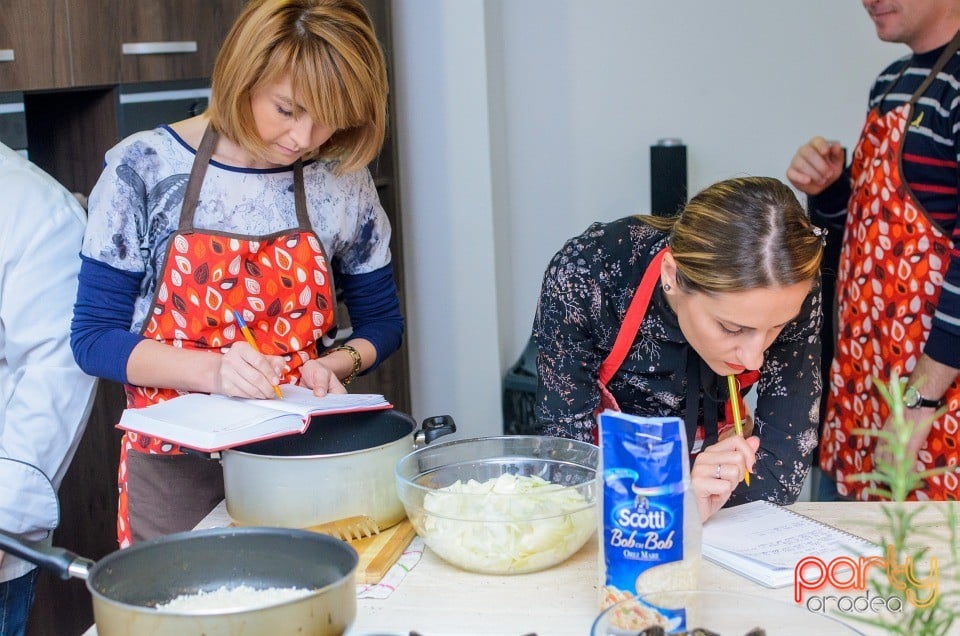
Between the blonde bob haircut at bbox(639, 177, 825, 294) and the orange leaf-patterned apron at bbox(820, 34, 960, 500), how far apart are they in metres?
0.69

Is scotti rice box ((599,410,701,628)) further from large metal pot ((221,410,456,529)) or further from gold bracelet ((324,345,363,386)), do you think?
gold bracelet ((324,345,363,386))

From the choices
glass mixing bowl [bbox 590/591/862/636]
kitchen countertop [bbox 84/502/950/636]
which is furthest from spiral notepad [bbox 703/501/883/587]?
glass mixing bowl [bbox 590/591/862/636]

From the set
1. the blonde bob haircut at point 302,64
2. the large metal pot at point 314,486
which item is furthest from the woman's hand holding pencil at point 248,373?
the blonde bob haircut at point 302,64

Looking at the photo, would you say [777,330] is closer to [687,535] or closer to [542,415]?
[542,415]

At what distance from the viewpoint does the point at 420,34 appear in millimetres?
3400

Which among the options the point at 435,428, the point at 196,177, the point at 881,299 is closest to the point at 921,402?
the point at 881,299

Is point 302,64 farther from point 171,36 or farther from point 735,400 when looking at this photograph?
point 171,36

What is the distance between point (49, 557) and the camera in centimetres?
114

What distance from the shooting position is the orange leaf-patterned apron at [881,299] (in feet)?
7.43

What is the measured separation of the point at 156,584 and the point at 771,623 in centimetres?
68

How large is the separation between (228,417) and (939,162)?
5.08 feet

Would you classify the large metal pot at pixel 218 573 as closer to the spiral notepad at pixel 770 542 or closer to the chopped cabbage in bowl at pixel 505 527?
the chopped cabbage in bowl at pixel 505 527

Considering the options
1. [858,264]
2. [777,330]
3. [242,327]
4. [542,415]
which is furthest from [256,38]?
[858,264]

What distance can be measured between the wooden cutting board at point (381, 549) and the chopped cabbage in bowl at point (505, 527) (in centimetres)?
5
